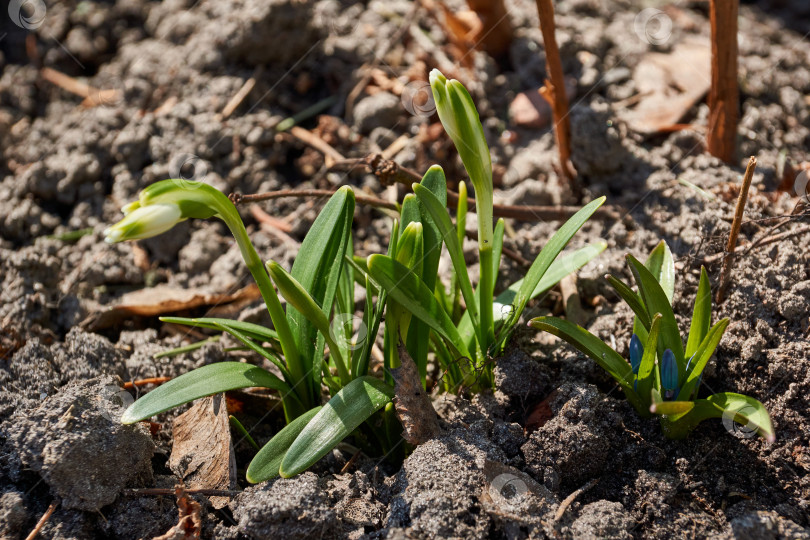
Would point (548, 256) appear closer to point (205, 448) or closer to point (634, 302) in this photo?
point (634, 302)

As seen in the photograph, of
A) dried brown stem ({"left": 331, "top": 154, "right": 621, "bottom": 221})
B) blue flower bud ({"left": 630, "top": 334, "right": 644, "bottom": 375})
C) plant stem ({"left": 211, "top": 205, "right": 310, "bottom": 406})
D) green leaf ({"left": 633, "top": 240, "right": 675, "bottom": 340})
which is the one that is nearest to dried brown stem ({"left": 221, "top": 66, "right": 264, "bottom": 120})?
dried brown stem ({"left": 331, "top": 154, "right": 621, "bottom": 221})

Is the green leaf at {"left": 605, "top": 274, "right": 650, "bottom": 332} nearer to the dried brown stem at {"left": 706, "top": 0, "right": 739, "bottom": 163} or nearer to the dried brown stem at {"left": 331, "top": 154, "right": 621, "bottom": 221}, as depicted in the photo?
the dried brown stem at {"left": 331, "top": 154, "right": 621, "bottom": 221}

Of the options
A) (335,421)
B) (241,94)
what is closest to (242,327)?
(335,421)

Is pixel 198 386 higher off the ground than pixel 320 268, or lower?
lower

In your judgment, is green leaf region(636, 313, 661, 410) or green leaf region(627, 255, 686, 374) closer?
green leaf region(636, 313, 661, 410)

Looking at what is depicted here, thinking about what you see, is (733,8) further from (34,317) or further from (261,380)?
(34,317)
